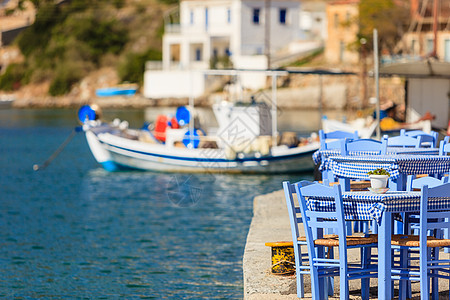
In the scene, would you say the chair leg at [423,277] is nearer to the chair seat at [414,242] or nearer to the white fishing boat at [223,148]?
the chair seat at [414,242]

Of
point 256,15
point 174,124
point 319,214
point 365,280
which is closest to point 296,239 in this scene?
point 319,214

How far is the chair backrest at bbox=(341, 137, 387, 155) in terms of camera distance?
1037 centimetres

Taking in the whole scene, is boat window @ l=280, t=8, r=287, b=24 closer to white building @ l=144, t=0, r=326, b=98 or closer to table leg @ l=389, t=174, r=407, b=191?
white building @ l=144, t=0, r=326, b=98

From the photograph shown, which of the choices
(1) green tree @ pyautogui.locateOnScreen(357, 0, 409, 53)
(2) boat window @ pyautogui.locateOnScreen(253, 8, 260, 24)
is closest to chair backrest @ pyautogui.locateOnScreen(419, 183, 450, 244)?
(1) green tree @ pyautogui.locateOnScreen(357, 0, 409, 53)

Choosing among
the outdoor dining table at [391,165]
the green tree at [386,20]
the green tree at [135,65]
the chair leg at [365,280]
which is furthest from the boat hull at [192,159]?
the green tree at [135,65]

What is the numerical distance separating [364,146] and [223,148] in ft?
47.7

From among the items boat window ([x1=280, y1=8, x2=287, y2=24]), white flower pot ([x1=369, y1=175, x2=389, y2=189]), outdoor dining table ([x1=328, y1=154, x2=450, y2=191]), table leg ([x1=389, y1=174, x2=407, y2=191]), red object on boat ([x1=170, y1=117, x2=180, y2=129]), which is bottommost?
red object on boat ([x1=170, y1=117, x2=180, y2=129])

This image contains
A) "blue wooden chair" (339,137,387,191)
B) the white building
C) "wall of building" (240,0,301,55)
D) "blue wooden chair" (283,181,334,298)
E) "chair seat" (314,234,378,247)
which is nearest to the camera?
"chair seat" (314,234,378,247)

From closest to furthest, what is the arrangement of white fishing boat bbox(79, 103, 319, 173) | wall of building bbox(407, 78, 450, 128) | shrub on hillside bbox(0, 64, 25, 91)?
1. wall of building bbox(407, 78, 450, 128)
2. white fishing boat bbox(79, 103, 319, 173)
3. shrub on hillside bbox(0, 64, 25, 91)

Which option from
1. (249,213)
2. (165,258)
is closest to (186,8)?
(249,213)

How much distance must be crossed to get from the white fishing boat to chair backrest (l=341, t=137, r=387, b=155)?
555 inches

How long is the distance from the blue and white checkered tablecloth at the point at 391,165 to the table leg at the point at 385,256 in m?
1.80

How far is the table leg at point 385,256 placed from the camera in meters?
6.79

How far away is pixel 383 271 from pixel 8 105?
71.1 metres
